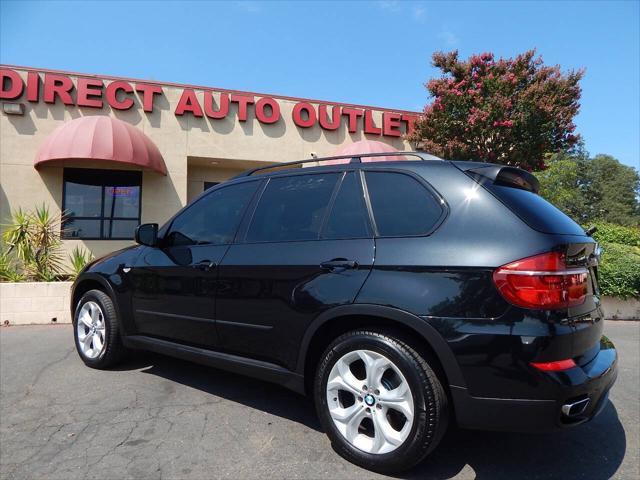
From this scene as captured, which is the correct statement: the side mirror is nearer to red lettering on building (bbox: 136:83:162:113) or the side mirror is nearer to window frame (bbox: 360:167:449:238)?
window frame (bbox: 360:167:449:238)

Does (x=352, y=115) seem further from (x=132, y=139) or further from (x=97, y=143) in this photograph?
(x=97, y=143)

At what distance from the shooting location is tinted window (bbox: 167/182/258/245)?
3.46 meters

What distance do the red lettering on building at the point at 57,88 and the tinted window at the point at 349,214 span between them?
11189mm

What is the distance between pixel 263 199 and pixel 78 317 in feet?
8.40

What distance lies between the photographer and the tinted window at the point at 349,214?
9.02 feet

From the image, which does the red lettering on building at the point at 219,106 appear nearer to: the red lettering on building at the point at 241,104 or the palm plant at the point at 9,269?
the red lettering on building at the point at 241,104

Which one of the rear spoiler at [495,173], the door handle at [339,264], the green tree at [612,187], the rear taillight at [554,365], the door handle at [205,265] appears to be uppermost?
the green tree at [612,187]

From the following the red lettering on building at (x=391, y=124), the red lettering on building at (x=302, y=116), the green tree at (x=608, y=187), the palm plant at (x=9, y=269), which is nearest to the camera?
the palm plant at (x=9, y=269)

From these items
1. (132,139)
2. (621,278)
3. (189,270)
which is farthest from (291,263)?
(132,139)

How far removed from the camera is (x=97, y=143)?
1031cm

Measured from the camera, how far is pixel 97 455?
106 inches

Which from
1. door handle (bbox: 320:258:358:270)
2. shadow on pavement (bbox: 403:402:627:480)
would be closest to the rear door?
door handle (bbox: 320:258:358:270)

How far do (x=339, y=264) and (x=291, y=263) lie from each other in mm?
373

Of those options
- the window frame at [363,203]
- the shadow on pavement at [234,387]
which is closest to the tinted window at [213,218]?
the window frame at [363,203]
